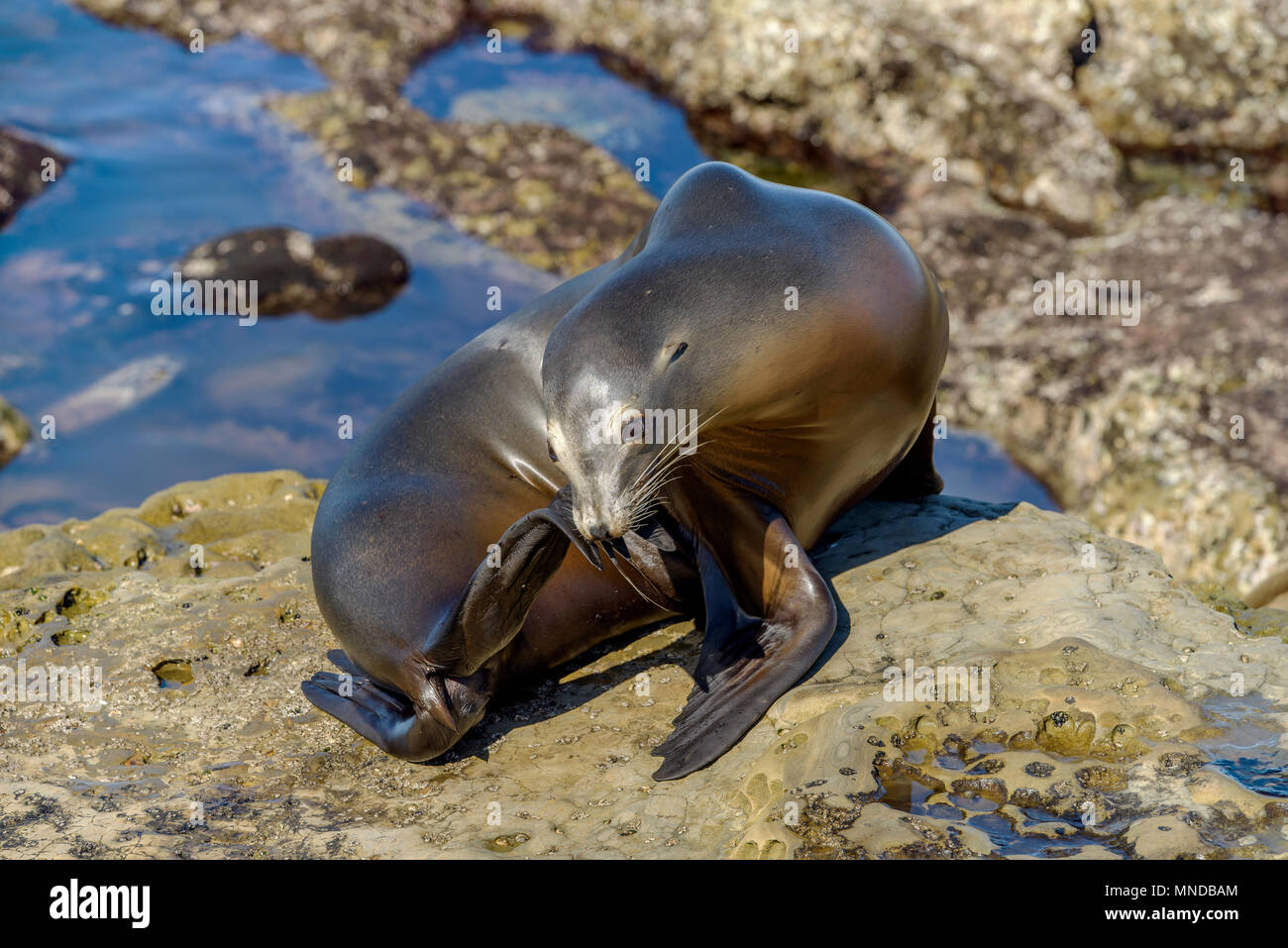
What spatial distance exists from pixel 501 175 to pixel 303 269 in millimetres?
2349

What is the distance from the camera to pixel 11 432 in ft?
37.2

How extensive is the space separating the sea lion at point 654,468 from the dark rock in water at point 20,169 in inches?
423

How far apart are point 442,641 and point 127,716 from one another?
144 cm

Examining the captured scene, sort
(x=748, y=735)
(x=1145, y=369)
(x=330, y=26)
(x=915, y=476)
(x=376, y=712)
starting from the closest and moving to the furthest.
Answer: (x=748, y=735) < (x=376, y=712) < (x=915, y=476) < (x=1145, y=369) < (x=330, y=26)

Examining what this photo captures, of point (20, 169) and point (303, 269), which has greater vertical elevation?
point (20, 169)

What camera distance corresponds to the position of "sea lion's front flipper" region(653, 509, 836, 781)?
426cm

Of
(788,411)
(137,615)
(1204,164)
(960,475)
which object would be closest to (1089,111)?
(1204,164)

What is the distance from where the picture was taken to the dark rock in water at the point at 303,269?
500 inches

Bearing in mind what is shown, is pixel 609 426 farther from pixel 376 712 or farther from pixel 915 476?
pixel 915 476

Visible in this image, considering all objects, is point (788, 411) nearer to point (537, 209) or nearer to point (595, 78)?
point (537, 209)
